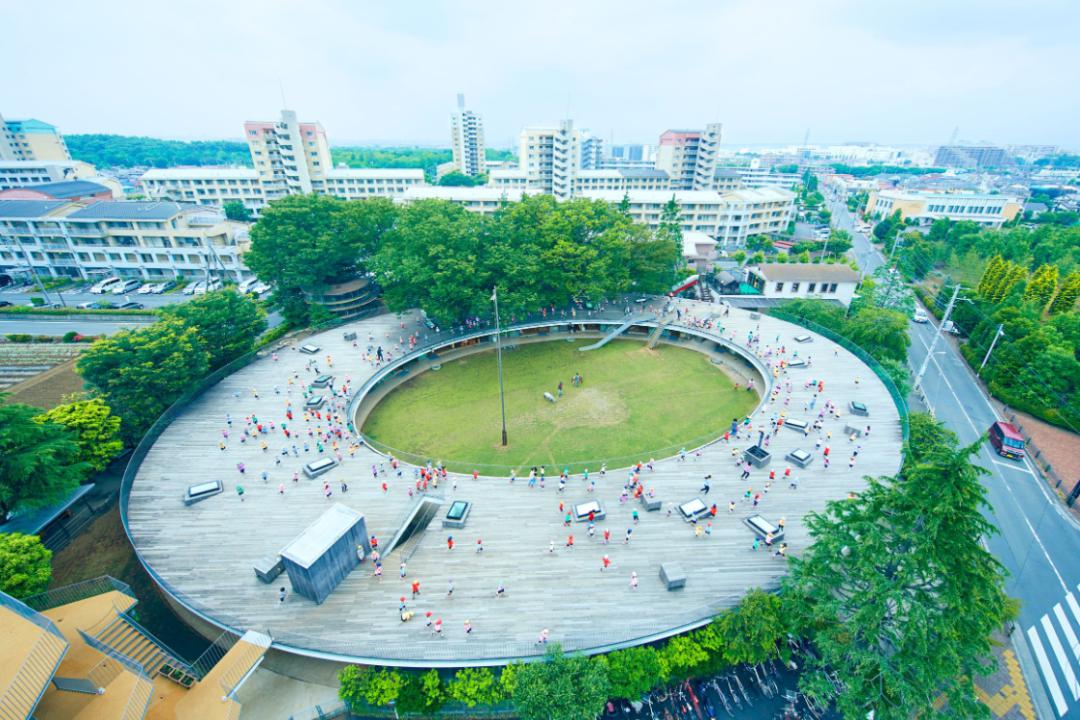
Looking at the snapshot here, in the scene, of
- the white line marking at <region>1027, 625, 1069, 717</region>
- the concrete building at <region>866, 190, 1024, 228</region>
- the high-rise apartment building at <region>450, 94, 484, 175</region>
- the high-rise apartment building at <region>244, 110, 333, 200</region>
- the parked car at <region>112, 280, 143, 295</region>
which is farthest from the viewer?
the high-rise apartment building at <region>450, 94, 484, 175</region>

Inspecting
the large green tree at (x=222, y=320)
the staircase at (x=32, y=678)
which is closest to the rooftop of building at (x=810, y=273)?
the large green tree at (x=222, y=320)

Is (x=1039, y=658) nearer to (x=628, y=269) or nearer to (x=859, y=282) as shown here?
(x=628, y=269)

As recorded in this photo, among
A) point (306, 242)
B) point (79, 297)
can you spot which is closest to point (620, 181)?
point (306, 242)

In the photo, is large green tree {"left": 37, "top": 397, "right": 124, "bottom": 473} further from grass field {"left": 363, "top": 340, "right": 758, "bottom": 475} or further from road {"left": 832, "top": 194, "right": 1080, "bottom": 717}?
road {"left": 832, "top": 194, "right": 1080, "bottom": 717}

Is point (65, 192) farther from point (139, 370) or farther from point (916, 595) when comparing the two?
point (916, 595)

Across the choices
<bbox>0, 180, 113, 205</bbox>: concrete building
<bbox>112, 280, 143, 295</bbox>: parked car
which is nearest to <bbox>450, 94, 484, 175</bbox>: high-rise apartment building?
<bbox>0, 180, 113, 205</bbox>: concrete building

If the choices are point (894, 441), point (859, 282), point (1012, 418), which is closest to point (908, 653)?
point (894, 441)

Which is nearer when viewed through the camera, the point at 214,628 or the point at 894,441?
the point at 214,628
